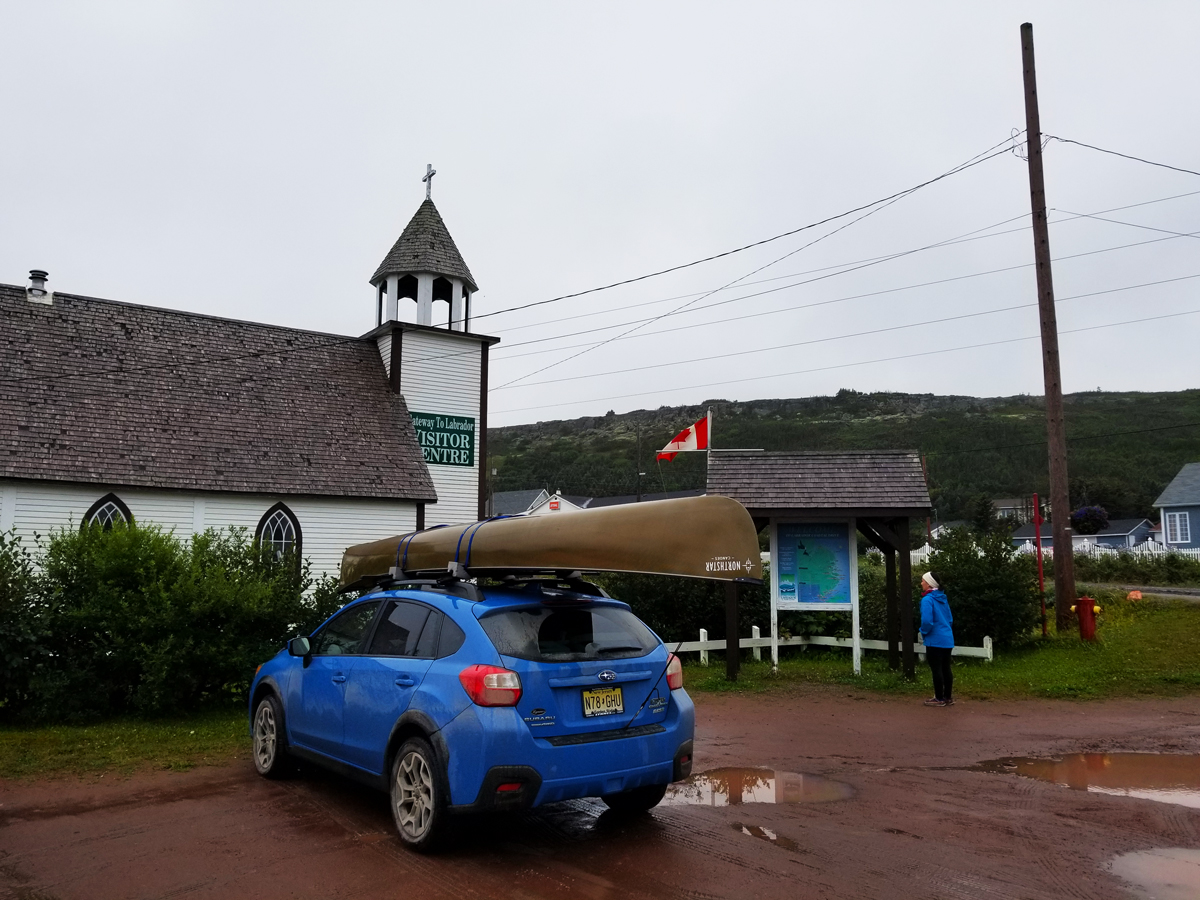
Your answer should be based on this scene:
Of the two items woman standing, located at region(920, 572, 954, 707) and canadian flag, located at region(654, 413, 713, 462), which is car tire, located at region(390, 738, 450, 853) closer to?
woman standing, located at region(920, 572, 954, 707)

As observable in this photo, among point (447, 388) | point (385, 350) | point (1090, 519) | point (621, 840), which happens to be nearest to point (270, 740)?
point (621, 840)

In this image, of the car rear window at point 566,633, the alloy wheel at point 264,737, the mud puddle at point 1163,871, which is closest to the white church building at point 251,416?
the alloy wheel at point 264,737

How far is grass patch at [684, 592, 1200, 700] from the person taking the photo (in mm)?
12938

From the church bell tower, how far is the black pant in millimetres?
14953

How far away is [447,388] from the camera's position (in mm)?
25469

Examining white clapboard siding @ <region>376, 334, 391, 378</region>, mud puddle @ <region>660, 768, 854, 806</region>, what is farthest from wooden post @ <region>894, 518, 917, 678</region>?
white clapboard siding @ <region>376, 334, 391, 378</region>

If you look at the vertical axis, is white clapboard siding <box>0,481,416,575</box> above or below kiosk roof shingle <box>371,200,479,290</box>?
below

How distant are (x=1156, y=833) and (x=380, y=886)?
510 cm

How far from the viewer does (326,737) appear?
6871mm

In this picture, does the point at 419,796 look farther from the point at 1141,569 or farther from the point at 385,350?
the point at 1141,569

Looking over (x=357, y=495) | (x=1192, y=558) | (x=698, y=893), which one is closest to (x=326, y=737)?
(x=698, y=893)

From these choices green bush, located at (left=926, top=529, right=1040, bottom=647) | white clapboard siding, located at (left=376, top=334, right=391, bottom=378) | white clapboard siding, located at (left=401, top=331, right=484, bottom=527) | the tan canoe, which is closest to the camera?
the tan canoe

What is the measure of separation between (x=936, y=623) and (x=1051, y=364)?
24.1 feet

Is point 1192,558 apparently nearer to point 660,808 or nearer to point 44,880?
point 660,808
